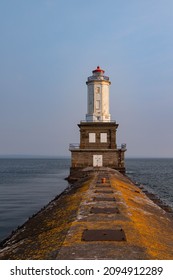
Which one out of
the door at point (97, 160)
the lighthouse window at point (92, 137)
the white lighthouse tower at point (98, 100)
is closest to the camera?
the door at point (97, 160)

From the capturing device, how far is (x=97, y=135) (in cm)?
4488

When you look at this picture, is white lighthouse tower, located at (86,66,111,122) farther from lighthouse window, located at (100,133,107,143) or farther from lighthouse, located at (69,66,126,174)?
lighthouse window, located at (100,133,107,143)

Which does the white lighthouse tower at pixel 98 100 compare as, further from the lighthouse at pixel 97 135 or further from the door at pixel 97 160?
the door at pixel 97 160

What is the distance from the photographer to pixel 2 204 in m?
27.7

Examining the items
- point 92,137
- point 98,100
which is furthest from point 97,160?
point 98,100

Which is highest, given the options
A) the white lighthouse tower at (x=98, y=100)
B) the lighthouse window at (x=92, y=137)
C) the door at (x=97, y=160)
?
the white lighthouse tower at (x=98, y=100)

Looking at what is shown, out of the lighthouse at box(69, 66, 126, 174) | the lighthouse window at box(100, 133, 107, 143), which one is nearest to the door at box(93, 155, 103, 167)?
the lighthouse at box(69, 66, 126, 174)

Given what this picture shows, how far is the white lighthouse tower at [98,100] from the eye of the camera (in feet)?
149

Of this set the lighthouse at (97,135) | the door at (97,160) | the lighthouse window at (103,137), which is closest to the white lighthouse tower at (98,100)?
the lighthouse at (97,135)

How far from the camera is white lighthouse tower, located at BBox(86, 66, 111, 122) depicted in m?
45.5

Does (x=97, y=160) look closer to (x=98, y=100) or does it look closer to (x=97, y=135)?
(x=97, y=135)

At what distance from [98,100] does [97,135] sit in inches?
218
